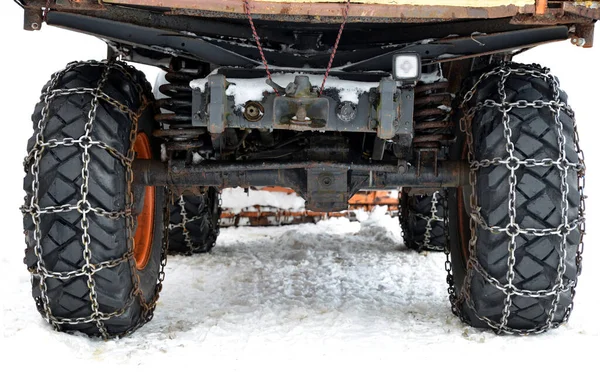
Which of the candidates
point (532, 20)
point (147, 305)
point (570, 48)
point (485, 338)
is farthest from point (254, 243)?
point (570, 48)

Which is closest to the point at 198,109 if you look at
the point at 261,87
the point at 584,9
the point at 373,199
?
the point at 261,87

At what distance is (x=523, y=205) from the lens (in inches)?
160

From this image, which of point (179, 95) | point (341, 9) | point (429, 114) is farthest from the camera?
point (179, 95)

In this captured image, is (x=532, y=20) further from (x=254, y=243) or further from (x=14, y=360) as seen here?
(x=254, y=243)

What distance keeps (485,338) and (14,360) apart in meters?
2.44

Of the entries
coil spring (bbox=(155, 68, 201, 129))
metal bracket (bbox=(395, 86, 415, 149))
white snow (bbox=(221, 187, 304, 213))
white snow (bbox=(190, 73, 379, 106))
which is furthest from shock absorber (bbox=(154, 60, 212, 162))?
white snow (bbox=(221, 187, 304, 213))

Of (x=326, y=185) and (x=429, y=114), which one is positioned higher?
(x=429, y=114)

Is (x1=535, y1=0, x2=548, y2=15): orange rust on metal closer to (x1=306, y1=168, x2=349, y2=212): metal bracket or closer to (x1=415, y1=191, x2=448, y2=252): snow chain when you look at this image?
(x1=306, y1=168, x2=349, y2=212): metal bracket

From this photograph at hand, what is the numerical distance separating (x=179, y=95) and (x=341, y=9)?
1289 millimetres

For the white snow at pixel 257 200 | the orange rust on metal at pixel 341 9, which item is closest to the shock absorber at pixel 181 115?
the orange rust on metal at pixel 341 9

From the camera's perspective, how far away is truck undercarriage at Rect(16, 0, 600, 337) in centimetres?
381

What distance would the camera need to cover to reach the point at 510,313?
4.22 m

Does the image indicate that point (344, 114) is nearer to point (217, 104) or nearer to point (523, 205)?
point (217, 104)

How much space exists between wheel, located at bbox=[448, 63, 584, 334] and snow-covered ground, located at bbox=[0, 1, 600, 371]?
0.69 feet
